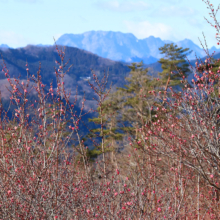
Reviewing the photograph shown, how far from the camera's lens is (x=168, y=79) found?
2525 centimetres

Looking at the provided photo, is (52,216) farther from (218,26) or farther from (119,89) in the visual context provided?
(119,89)

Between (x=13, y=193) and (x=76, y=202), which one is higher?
(x=13, y=193)

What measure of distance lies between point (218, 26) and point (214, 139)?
2.04 m

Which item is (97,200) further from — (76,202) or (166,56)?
(166,56)

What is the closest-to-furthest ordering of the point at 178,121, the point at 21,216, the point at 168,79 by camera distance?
1. the point at 21,216
2. the point at 178,121
3. the point at 168,79

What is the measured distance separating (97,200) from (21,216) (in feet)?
3.54

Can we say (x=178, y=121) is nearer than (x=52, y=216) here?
No

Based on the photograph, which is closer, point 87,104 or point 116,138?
point 116,138

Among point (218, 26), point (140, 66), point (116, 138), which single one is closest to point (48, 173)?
point (218, 26)

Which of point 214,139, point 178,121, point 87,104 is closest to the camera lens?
point 214,139

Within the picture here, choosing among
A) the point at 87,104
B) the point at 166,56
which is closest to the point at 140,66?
the point at 166,56

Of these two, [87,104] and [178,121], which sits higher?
[178,121]

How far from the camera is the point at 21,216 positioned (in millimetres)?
3070

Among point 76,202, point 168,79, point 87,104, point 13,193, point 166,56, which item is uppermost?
point 166,56
